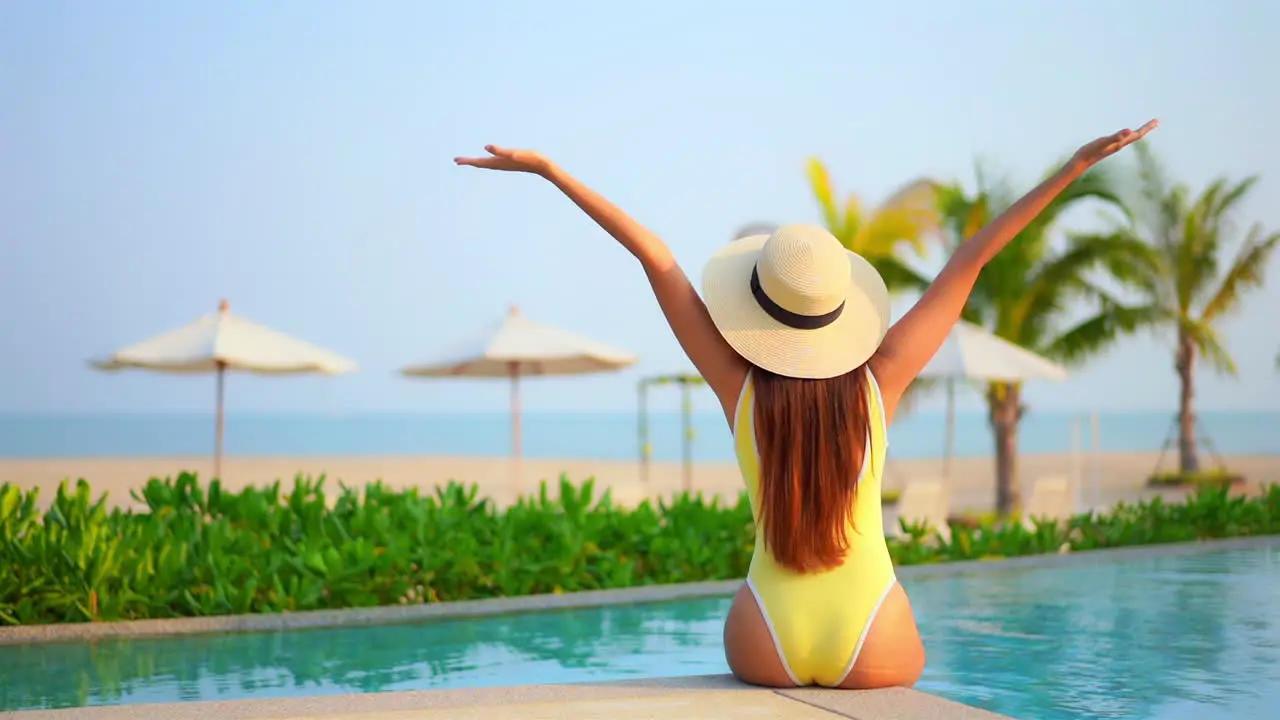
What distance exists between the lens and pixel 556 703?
4.66 meters

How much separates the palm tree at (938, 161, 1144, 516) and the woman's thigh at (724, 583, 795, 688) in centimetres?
1524

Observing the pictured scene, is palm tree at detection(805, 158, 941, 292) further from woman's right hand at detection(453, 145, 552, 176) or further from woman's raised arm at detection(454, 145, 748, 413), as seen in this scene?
woman's right hand at detection(453, 145, 552, 176)

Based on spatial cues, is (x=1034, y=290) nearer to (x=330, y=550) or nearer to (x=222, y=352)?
(x=222, y=352)

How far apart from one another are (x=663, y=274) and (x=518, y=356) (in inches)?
511

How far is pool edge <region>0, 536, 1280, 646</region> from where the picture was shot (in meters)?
7.70

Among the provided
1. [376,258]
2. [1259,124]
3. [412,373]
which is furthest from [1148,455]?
[412,373]

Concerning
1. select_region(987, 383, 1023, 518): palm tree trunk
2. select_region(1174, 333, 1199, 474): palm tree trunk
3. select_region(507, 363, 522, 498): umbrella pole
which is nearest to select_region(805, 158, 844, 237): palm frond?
select_region(987, 383, 1023, 518): palm tree trunk

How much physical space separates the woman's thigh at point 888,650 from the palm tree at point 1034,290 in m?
15.2

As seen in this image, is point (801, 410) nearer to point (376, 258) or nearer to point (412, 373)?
point (412, 373)

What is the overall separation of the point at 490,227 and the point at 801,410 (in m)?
53.9

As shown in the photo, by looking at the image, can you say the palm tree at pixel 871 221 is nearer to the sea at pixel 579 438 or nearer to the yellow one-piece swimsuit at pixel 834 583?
the yellow one-piece swimsuit at pixel 834 583

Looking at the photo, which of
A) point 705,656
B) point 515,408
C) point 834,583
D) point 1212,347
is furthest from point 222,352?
point 1212,347

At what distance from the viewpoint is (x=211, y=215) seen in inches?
2186

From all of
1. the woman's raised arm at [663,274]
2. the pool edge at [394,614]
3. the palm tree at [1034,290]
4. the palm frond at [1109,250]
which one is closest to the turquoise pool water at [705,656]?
the pool edge at [394,614]
